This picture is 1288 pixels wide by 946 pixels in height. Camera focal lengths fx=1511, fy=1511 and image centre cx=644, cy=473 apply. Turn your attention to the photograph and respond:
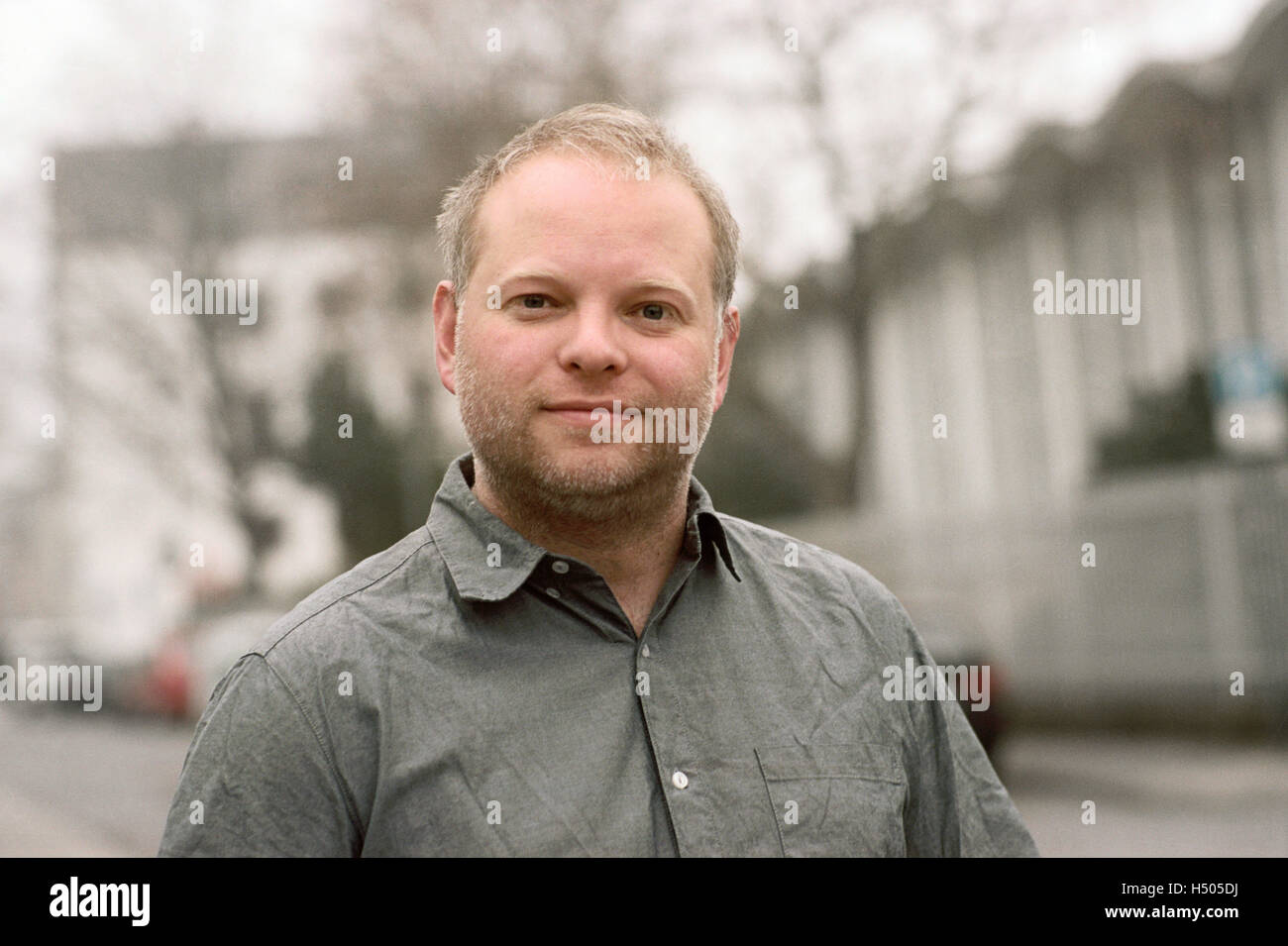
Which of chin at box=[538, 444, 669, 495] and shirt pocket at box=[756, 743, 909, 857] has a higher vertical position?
chin at box=[538, 444, 669, 495]

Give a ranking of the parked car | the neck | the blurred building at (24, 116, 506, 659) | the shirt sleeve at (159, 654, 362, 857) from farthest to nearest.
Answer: the blurred building at (24, 116, 506, 659)
the parked car
the neck
the shirt sleeve at (159, 654, 362, 857)

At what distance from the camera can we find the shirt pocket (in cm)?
220

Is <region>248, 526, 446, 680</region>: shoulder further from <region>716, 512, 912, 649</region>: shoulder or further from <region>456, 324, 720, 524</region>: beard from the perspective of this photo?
<region>716, 512, 912, 649</region>: shoulder

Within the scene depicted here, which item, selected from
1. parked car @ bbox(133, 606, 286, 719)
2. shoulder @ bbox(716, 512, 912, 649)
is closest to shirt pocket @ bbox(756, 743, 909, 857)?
shoulder @ bbox(716, 512, 912, 649)

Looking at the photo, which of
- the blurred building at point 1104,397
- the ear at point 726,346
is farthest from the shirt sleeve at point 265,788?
the blurred building at point 1104,397

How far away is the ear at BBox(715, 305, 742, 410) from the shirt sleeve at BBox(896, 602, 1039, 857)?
0.50 m

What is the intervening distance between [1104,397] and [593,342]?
58.9ft

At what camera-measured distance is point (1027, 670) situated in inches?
611

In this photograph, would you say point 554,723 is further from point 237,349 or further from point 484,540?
point 237,349

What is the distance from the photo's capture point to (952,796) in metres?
2.49
